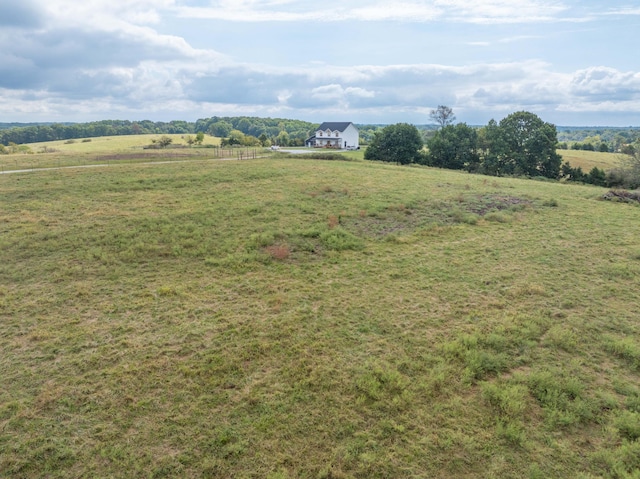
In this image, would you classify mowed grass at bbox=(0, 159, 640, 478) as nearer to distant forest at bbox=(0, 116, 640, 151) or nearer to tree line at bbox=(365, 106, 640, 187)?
tree line at bbox=(365, 106, 640, 187)

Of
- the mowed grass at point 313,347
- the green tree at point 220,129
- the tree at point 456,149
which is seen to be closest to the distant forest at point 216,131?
the green tree at point 220,129

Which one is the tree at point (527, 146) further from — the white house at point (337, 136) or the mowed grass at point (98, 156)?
the white house at point (337, 136)

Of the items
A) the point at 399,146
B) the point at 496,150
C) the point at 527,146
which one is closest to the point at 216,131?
the point at 399,146

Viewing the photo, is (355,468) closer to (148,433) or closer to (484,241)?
(148,433)

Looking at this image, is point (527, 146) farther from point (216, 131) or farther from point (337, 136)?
point (216, 131)

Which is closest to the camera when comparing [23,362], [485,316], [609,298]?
[23,362]

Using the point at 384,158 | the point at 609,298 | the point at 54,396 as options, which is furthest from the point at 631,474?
the point at 384,158
